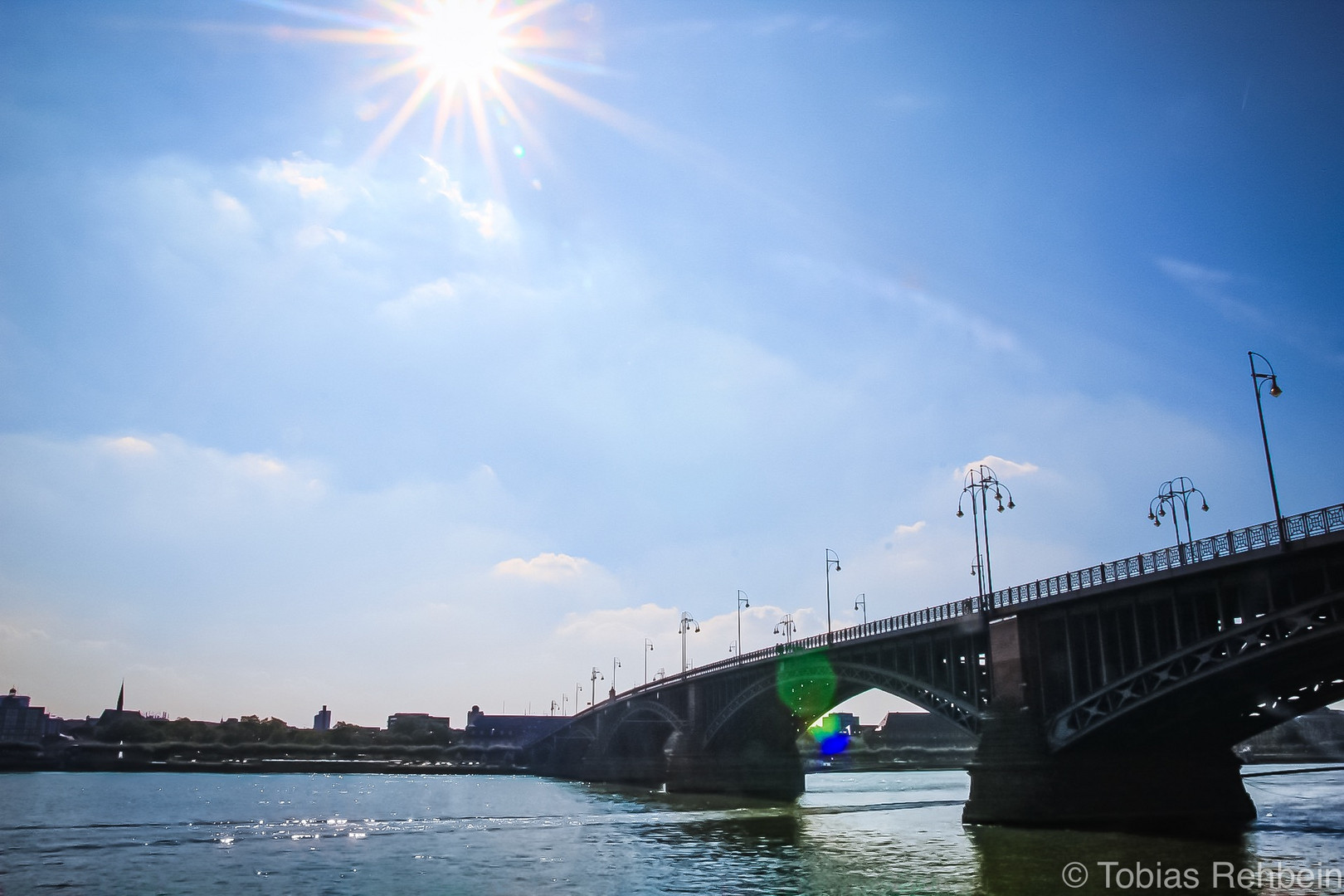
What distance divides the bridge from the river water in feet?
13.4

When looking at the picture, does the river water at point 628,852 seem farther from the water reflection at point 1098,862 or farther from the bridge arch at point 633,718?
the bridge arch at point 633,718

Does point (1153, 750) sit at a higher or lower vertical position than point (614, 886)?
higher

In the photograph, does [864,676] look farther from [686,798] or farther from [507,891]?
[507,891]

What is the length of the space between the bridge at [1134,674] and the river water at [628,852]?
4.09 meters

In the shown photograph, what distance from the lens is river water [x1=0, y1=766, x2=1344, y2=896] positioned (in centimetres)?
3033

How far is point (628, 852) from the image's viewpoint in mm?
40844

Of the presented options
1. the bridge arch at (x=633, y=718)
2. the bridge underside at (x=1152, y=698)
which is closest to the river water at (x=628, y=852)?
the bridge underside at (x=1152, y=698)

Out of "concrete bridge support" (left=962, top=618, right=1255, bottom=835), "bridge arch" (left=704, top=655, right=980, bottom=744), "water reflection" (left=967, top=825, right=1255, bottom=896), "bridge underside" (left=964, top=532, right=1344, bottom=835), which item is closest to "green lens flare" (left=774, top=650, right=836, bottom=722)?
"bridge arch" (left=704, top=655, right=980, bottom=744)

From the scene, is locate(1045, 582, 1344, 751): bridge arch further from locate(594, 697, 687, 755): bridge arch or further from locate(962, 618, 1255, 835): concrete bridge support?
locate(594, 697, 687, 755): bridge arch

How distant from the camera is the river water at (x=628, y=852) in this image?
30328mm

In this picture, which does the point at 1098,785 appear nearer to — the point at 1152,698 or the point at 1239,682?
the point at 1152,698

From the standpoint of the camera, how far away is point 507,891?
2962cm

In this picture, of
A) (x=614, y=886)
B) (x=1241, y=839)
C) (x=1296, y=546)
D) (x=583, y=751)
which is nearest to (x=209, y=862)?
(x=614, y=886)

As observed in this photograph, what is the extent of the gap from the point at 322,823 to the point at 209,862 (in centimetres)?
2221
